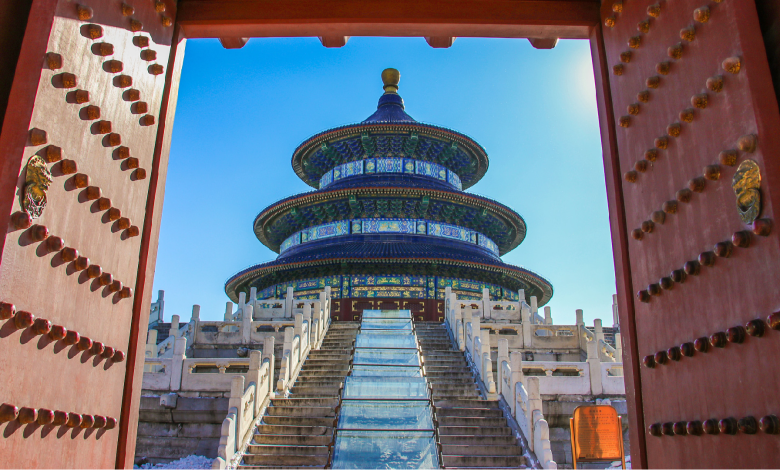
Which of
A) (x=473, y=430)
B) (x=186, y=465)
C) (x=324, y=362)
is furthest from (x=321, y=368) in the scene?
(x=473, y=430)

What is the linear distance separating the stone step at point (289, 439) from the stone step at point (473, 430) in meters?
1.76

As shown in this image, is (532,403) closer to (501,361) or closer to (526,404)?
(526,404)

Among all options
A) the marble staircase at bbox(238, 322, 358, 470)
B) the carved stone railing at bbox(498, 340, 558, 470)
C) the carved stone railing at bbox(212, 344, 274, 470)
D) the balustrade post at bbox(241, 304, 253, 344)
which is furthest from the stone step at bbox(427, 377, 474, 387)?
the balustrade post at bbox(241, 304, 253, 344)

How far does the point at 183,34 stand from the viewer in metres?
4.11

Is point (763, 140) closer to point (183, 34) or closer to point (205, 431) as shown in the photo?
point (183, 34)

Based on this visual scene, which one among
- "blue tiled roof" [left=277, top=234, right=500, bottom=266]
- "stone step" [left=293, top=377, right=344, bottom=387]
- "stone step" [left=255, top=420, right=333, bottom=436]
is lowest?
"stone step" [left=255, top=420, right=333, bottom=436]

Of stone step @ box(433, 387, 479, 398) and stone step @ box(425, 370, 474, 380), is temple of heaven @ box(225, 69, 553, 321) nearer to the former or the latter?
stone step @ box(425, 370, 474, 380)

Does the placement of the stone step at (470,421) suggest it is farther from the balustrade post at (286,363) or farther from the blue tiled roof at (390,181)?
the blue tiled roof at (390,181)

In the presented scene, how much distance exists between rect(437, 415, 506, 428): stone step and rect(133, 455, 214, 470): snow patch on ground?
11.8 ft

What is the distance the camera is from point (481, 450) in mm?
9242

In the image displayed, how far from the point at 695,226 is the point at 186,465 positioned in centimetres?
879

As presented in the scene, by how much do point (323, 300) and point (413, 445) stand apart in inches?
320

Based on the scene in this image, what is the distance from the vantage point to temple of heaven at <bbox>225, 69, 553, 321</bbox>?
22.1 m

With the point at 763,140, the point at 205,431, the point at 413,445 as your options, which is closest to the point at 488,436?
the point at 413,445
